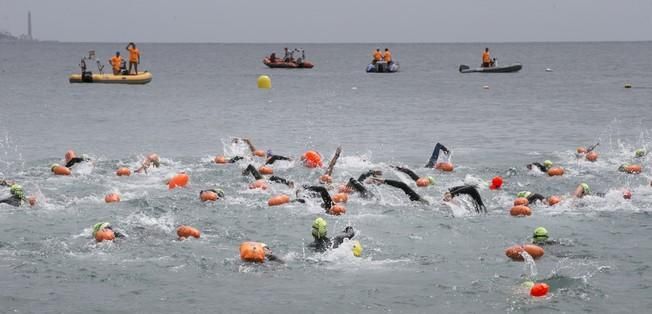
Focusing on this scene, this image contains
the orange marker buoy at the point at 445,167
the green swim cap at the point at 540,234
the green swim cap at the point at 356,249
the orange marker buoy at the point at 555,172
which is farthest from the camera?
the orange marker buoy at the point at 445,167

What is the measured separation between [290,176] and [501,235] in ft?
29.1

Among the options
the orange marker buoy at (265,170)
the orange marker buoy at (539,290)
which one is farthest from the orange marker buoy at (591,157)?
the orange marker buoy at (539,290)

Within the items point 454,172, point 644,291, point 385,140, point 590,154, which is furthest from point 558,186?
point 385,140

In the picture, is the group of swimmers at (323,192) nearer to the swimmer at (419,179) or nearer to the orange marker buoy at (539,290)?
the swimmer at (419,179)

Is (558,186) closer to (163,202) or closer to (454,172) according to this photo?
(454,172)

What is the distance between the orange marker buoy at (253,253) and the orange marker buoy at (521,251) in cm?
468

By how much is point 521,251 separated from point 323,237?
377 centimetres

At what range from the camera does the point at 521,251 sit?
659 inches

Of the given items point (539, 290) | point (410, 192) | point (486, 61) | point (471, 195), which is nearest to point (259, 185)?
point (410, 192)

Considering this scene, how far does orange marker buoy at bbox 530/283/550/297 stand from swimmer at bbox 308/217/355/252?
12.9 ft

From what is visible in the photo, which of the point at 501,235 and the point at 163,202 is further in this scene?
the point at 163,202

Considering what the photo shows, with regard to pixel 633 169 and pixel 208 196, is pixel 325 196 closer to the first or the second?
pixel 208 196

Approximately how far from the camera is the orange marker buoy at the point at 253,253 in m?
16.4

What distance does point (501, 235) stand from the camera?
18844 mm
